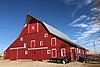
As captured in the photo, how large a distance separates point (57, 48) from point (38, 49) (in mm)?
5853

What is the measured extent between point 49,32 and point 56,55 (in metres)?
6.60

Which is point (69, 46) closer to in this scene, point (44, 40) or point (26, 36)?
point (44, 40)

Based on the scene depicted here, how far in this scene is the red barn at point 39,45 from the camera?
42994 millimetres

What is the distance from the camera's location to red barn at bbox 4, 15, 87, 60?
4299cm

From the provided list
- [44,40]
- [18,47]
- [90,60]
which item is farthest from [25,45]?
[90,60]

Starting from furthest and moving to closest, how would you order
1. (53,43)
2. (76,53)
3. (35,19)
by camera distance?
(35,19) → (53,43) → (76,53)

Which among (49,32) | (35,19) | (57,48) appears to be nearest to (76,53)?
(57,48)

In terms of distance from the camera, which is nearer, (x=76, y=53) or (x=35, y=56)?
(x=76, y=53)

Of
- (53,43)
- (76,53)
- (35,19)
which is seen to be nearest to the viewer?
(76,53)

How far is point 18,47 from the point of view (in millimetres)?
49594

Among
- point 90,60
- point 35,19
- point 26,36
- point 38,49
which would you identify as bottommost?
point 90,60

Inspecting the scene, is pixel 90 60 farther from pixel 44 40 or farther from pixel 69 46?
pixel 44 40

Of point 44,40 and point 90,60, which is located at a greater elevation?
point 44,40

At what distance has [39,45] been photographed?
46656 mm
